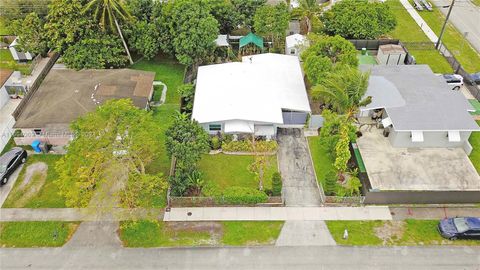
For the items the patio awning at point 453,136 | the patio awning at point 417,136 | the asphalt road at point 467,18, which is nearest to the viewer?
the patio awning at point 417,136

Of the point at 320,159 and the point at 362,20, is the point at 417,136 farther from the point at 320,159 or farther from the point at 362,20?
the point at 362,20

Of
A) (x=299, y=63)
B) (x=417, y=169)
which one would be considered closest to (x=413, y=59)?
(x=299, y=63)

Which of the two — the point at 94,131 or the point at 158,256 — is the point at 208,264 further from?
the point at 94,131

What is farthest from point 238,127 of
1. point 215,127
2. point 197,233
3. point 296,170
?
point 197,233

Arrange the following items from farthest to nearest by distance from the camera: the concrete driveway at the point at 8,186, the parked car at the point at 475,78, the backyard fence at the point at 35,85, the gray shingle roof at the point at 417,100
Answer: the parked car at the point at 475,78 < the backyard fence at the point at 35,85 < the gray shingle roof at the point at 417,100 < the concrete driveway at the point at 8,186

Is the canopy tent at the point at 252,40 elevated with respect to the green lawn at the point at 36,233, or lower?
elevated

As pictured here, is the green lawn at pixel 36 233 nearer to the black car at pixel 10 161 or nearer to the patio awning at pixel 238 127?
the black car at pixel 10 161

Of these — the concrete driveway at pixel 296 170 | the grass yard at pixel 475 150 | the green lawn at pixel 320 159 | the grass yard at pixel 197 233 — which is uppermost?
the grass yard at pixel 197 233

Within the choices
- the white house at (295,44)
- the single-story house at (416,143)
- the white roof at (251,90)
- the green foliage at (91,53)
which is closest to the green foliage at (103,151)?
the white roof at (251,90)
